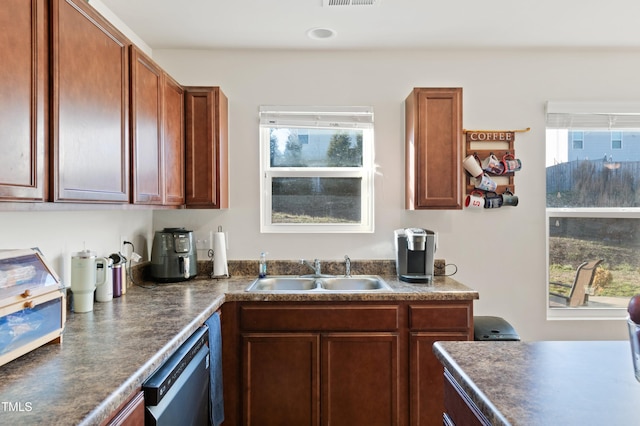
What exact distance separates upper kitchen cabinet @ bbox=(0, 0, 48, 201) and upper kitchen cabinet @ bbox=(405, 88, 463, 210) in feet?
6.65

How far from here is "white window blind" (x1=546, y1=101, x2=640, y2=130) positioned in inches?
108

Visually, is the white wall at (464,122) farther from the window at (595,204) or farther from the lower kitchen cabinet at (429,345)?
the lower kitchen cabinet at (429,345)

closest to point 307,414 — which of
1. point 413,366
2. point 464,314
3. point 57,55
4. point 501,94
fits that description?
point 413,366

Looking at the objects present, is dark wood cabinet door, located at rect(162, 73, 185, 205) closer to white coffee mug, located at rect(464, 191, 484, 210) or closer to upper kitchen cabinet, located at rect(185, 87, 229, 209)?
upper kitchen cabinet, located at rect(185, 87, 229, 209)

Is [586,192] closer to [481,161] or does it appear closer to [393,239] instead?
[481,161]

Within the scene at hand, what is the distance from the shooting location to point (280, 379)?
213cm

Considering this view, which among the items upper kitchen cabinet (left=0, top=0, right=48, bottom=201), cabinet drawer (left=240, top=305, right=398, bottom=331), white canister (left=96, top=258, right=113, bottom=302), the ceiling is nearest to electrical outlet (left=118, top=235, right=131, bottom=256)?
white canister (left=96, top=258, right=113, bottom=302)

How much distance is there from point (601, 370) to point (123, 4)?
2.74 meters

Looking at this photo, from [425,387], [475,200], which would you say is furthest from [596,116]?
[425,387]

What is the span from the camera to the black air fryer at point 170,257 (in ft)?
7.89

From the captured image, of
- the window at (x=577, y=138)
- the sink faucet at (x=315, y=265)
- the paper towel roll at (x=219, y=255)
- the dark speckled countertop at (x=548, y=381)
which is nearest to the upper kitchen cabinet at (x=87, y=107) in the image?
the paper towel roll at (x=219, y=255)

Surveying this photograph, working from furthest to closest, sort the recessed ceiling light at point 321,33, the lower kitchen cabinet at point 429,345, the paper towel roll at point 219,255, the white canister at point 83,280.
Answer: the paper towel roll at point 219,255 < the recessed ceiling light at point 321,33 < the lower kitchen cabinet at point 429,345 < the white canister at point 83,280

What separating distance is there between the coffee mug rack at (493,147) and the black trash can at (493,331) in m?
0.93

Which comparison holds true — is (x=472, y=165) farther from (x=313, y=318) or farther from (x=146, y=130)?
(x=146, y=130)
